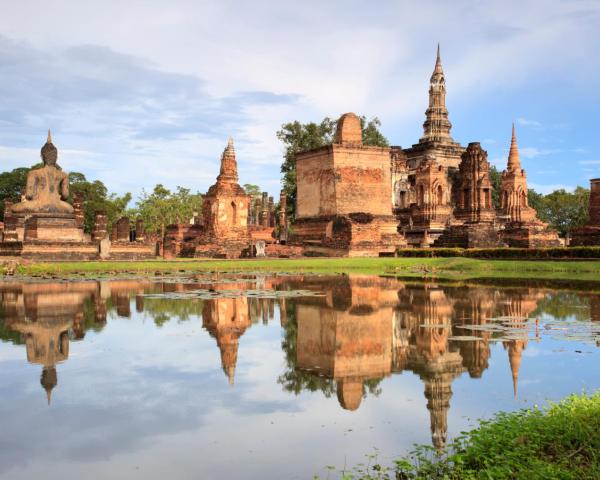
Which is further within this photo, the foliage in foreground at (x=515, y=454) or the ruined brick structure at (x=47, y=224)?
the ruined brick structure at (x=47, y=224)

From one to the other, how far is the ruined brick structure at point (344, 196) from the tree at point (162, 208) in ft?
103

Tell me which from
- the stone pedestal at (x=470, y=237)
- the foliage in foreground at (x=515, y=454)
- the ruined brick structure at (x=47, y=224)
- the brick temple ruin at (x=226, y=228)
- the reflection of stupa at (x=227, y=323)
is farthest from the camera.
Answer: the stone pedestal at (x=470, y=237)

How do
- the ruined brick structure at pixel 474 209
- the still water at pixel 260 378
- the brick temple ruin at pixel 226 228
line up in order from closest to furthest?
the still water at pixel 260 378 → the brick temple ruin at pixel 226 228 → the ruined brick structure at pixel 474 209

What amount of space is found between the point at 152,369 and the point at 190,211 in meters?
61.6

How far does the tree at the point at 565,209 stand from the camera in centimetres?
6906

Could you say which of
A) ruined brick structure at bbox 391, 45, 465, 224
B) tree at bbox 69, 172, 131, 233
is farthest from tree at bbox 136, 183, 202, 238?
ruined brick structure at bbox 391, 45, 465, 224

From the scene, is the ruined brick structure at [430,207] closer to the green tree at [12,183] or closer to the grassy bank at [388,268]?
the grassy bank at [388,268]

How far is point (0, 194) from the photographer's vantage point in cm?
7281

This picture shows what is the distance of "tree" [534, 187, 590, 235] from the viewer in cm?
6906

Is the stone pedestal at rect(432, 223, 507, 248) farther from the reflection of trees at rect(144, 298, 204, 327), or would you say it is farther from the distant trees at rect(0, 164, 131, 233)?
the distant trees at rect(0, 164, 131, 233)

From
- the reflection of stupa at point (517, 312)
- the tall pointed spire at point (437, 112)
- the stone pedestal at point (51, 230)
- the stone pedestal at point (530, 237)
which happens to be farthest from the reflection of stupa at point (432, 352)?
→ the tall pointed spire at point (437, 112)

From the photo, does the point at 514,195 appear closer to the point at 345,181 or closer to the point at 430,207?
the point at 430,207

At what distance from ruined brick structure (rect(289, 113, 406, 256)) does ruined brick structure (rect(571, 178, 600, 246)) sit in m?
7.99

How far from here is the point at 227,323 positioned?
428 inches
